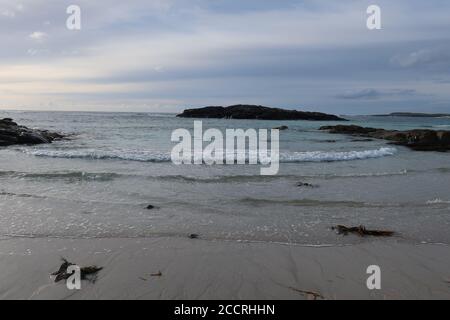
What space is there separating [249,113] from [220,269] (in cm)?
7525

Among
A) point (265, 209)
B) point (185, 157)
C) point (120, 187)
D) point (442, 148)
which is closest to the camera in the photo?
point (265, 209)

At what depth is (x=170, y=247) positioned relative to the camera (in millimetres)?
6574

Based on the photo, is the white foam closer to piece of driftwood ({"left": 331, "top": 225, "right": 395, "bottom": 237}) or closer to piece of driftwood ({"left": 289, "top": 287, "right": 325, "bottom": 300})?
piece of driftwood ({"left": 331, "top": 225, "right": 395, "bottom": 237})

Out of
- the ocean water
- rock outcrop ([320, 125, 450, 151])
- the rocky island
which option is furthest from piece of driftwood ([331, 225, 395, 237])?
the rocky island

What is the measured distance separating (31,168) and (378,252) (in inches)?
496

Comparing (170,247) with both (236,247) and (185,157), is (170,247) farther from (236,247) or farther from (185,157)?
A: (185,157)

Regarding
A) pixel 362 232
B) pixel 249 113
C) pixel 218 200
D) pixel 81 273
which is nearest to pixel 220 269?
pixel 81 273

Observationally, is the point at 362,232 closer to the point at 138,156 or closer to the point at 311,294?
the point at 311,294

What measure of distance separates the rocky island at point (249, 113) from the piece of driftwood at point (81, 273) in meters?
74.4

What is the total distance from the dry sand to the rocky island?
241ft

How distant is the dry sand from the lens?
4973 mm

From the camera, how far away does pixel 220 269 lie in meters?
5.68
